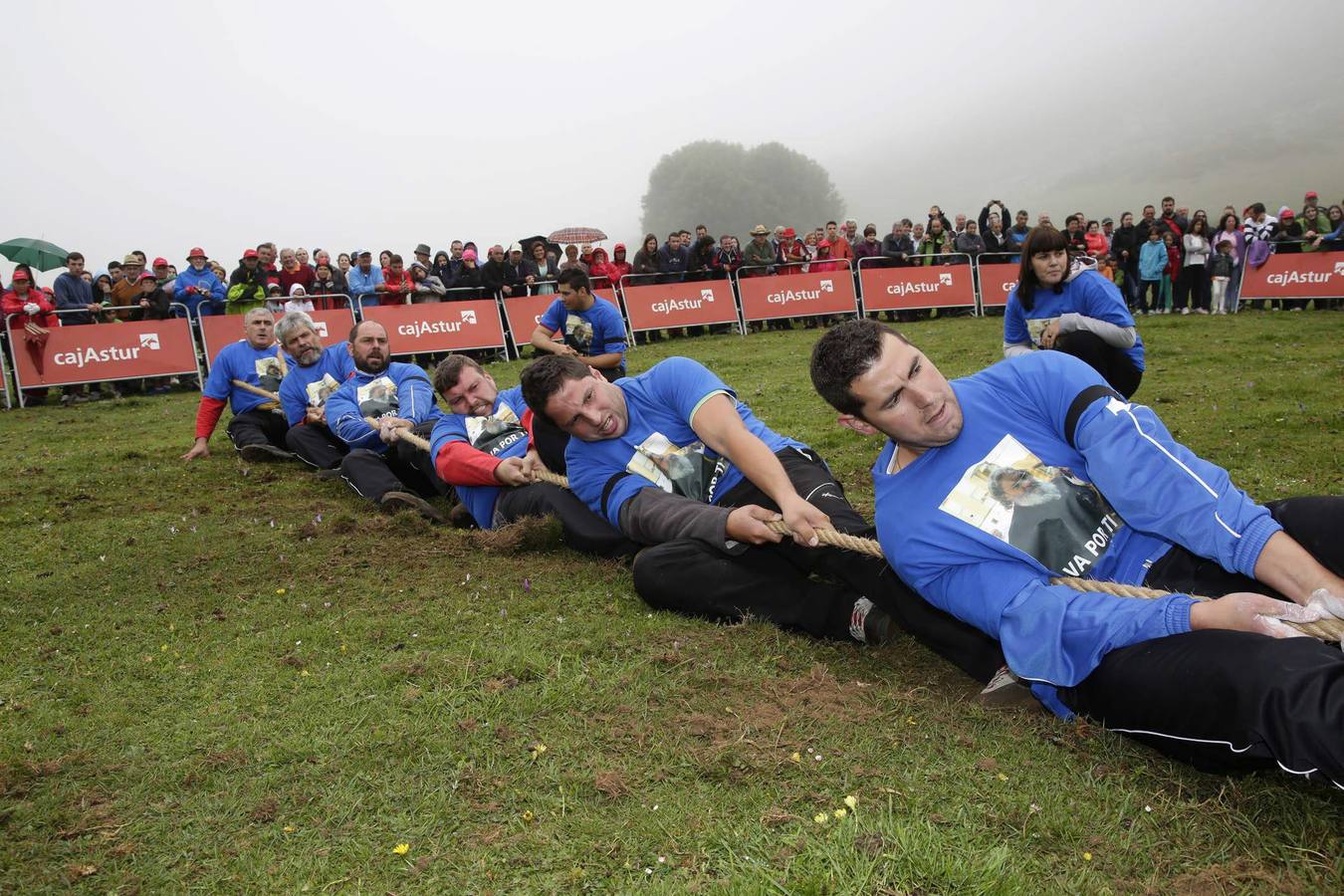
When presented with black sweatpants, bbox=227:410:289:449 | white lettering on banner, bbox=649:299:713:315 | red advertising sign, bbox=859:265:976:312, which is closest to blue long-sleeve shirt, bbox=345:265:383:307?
white lettering on banner, bbox=649:299:713:315

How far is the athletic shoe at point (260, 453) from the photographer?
7.79 m

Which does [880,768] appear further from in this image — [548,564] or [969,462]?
[548,564]

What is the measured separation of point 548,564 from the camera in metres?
4.63

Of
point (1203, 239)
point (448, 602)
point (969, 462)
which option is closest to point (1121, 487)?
point (969, 462)

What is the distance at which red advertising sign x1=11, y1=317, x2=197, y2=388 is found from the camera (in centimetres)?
1179

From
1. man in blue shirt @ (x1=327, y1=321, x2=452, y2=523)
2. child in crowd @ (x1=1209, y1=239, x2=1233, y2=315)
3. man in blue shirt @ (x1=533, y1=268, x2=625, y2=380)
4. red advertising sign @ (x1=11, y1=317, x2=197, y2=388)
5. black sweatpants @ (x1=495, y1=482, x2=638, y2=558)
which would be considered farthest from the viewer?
child in crowd @ (x1=1209, y1=239, x2=1233, y2=315)

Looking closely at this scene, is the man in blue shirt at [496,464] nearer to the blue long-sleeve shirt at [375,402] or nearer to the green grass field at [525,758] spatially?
the green grass field at [525,758]

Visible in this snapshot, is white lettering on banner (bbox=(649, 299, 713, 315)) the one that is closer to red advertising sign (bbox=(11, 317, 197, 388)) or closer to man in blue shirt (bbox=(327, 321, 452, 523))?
red advertising sign (bbox=(11, 317, 197, 388))

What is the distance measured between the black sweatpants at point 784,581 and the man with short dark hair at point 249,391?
217 inches

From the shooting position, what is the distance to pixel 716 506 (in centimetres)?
379

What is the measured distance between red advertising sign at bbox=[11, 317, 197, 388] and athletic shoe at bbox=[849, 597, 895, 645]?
1223cm

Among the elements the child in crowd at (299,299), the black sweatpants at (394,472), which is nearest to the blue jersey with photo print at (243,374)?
the black sweatpants at (394,472)

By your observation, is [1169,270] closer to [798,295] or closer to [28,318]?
[798,295]

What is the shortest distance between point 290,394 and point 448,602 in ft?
14.9
